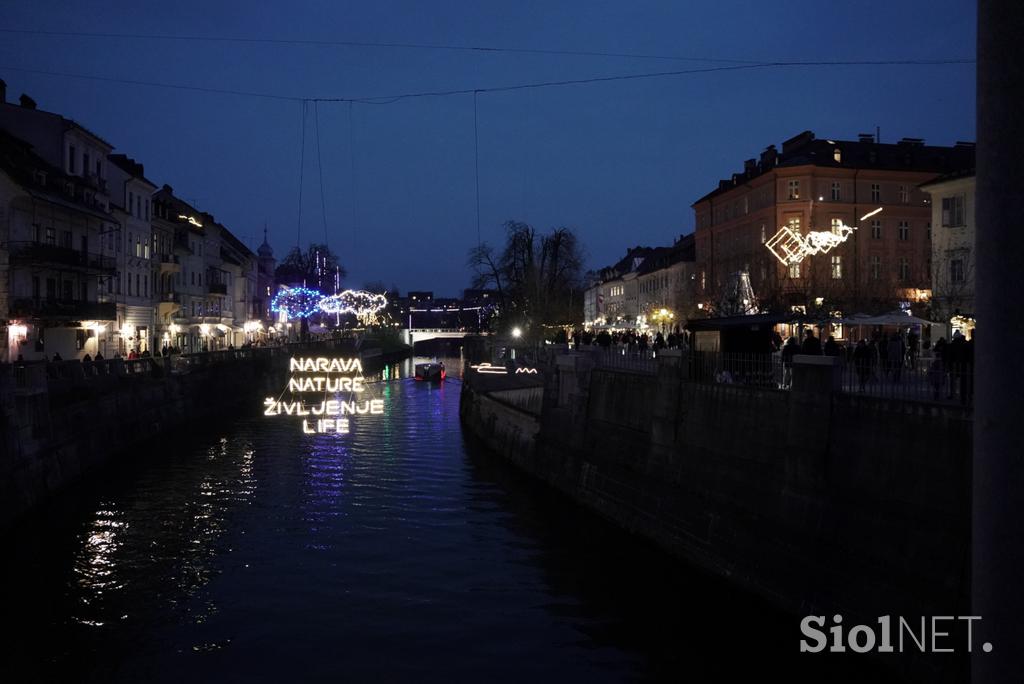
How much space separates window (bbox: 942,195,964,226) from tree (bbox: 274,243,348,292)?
79.8m

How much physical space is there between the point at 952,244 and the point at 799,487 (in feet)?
93.0

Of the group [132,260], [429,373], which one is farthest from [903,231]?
[132,260]

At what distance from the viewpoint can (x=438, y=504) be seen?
24906mm

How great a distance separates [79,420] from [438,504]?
41.1 ft

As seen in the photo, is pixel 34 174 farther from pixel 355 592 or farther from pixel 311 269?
pixel 311 269

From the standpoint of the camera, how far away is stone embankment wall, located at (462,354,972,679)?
39.0 ft

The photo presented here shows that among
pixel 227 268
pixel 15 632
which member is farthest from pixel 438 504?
pixel 227 268

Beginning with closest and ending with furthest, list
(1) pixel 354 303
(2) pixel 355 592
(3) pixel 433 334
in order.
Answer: (2) pixel 355 592 → (1) pixel 354 303 → (3) pixel 433 334

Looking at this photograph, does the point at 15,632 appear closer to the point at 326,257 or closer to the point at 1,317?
the point at 1,317

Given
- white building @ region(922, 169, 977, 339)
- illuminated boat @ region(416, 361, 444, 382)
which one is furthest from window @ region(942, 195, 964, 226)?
illuminated boat @ region(416, 361, 444, 382)

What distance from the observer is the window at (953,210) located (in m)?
38.7

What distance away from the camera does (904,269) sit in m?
59.0

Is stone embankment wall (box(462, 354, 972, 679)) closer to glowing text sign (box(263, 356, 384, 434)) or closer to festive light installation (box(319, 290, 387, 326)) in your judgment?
glowing text sign (box(263, 356, 384, 434))

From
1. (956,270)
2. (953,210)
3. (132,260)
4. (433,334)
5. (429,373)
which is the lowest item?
(429,373)
